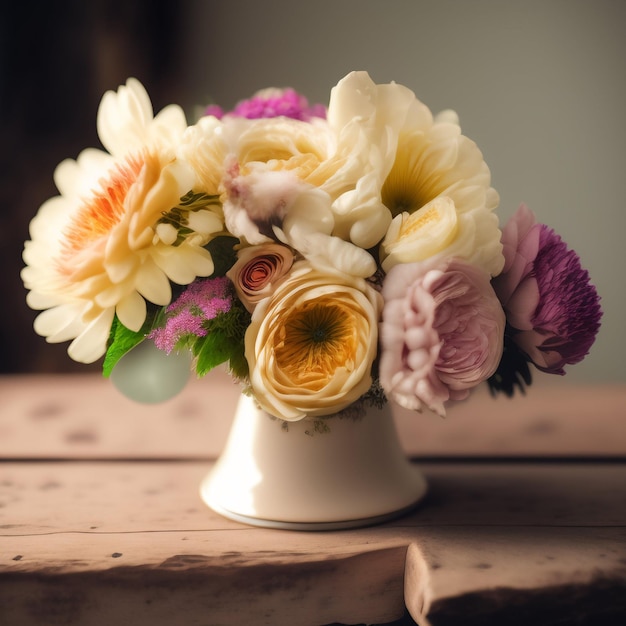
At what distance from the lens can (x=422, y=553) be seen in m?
0.55

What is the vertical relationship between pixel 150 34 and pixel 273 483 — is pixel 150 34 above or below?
above

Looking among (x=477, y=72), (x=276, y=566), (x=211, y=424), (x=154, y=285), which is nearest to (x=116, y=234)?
(x=154, y=285)

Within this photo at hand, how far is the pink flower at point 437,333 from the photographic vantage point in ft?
1.59

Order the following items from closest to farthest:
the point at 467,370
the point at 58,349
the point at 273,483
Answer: the point at 467,370 < the point at 273,483 < the point at 58,349

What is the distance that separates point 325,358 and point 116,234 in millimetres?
180

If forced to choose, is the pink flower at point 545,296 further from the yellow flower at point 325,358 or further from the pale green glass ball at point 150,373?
the pale green glass ball at point 150,373

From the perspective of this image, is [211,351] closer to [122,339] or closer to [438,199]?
[122,339]

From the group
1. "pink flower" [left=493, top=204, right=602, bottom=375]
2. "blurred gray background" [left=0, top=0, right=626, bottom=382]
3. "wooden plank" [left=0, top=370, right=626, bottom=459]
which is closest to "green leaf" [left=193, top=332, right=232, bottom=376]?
"pink flower" [left=493, top=204, right=602, bottom=375]

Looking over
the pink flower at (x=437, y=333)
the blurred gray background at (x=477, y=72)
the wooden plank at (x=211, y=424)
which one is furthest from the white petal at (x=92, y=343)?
the blurred gray background at (x=477, y=72)

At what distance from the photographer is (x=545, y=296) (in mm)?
543

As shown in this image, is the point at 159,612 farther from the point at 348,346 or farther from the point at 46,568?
the point at 348,346

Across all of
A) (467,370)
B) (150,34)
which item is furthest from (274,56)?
(467,370)

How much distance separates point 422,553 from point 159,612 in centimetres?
21

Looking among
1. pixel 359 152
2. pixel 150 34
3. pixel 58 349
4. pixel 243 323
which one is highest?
pixel 150 34
